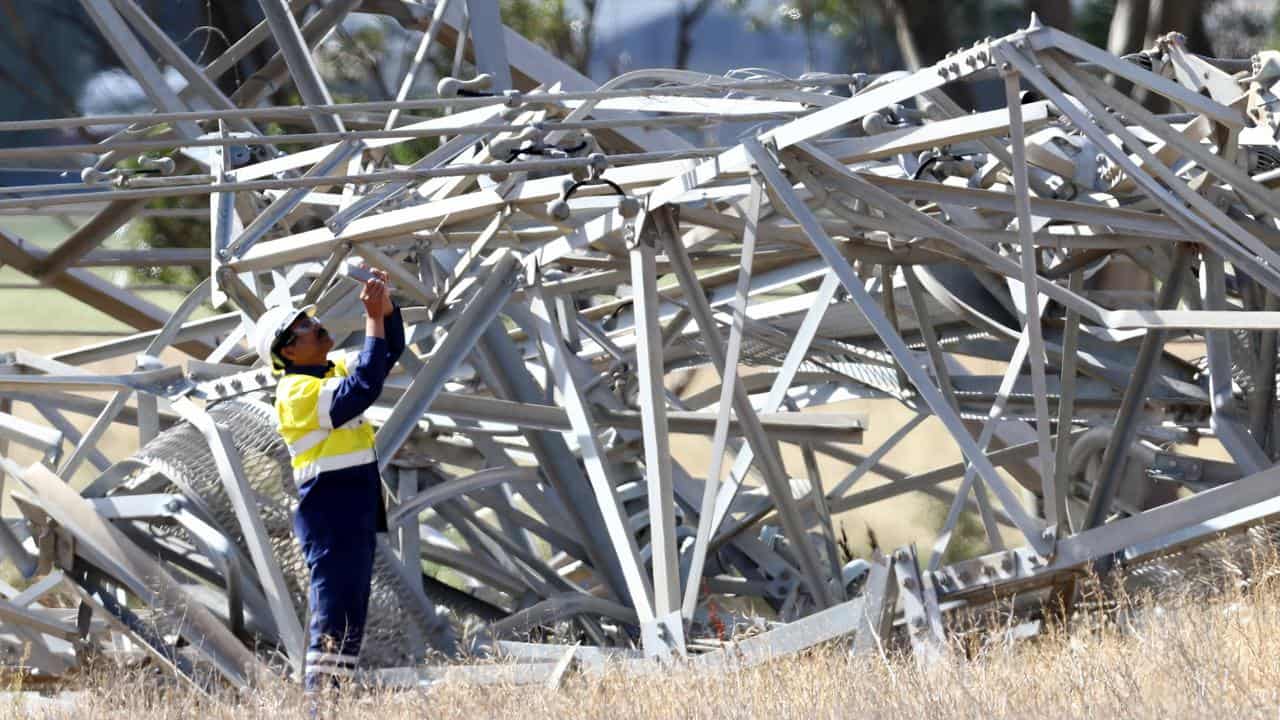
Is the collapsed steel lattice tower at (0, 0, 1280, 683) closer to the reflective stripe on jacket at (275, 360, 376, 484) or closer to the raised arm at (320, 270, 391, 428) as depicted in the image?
the raised arm at (320, 270, 391, 428)

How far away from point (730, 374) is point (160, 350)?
442 centimetres

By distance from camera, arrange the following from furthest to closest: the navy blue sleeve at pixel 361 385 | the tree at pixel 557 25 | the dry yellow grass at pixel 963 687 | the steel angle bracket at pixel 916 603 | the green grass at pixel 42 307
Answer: the green grass at pixel 42 307 < the tree at pixel 557 25 < the steel angle bracket at pixel 916 603 < the navy blue sleeve at pixel 361 385 < the dry yellow grass at pixel 963 687

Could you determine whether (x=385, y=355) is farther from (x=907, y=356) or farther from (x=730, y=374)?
(x=907, y=356)

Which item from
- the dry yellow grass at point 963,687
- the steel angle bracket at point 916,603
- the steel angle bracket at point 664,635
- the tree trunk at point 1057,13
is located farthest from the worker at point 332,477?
the tree trunk at point 1057,13

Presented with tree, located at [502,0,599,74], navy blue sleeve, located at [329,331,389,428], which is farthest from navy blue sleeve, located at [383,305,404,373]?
tree, located at [502,0,599,74]

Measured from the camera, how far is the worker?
6.61m

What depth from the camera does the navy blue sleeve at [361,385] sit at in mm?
6523

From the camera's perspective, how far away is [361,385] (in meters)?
6.52

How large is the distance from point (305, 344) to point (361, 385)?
46 centimetres

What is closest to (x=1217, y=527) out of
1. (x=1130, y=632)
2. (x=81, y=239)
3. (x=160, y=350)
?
(x=1130, y=632)

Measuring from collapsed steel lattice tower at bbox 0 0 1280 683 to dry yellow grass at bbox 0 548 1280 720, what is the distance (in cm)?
39

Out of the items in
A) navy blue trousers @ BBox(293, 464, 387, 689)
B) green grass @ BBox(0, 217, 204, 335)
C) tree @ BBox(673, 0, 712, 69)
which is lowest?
green grass @ BBox(0, 217, 204, 335)

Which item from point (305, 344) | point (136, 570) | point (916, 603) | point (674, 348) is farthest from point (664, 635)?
point (674, 348)

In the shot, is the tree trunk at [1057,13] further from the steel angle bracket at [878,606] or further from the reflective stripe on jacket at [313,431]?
the reflective stripe on jacket at [313,431]
